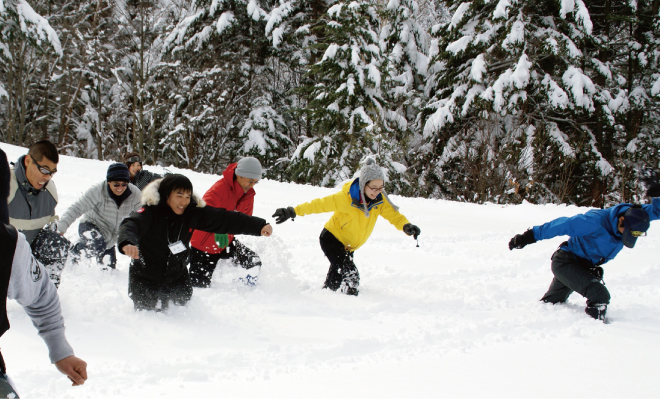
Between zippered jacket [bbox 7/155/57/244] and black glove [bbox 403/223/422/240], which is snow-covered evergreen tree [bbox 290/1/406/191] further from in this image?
zippered jacket [bbox 7/155/57/244]

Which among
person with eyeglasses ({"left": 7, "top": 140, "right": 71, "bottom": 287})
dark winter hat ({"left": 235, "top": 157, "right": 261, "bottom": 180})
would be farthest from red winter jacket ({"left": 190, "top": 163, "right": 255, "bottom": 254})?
person with eyeglasses ({"left": 7, "top": 140, "right": 71, "bottom": 287})

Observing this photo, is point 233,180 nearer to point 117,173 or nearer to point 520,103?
point 117,173

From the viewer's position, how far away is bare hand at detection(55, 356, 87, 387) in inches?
60.3

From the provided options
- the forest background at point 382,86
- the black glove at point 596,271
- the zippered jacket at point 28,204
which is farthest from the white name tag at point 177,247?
the forest background at point 382,86

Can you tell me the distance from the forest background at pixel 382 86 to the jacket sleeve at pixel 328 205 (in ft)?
31.7

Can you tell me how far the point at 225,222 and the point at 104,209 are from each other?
1734 mm

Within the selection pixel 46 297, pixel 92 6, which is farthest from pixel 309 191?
pixel 92 6

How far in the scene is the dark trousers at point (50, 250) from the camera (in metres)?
3.67

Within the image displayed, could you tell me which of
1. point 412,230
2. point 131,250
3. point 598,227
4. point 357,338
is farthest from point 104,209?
point 598,227

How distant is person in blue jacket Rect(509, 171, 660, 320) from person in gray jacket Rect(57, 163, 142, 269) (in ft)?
12.4

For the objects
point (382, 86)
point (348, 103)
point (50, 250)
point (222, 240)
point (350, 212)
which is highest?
point (382, 86)

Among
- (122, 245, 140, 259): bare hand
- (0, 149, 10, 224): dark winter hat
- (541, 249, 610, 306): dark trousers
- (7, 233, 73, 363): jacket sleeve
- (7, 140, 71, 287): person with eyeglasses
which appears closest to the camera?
(0, 149, 10, 224): dark winter hat

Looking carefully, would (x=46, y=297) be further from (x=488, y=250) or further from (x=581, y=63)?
(x=581, y=63)

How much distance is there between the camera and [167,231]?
3.53 m
